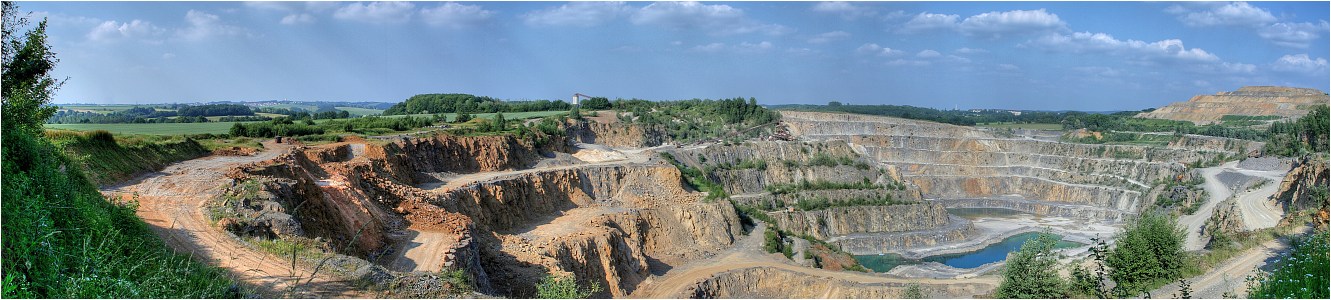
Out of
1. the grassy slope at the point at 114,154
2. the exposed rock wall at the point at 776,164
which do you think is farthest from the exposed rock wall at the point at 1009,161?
the grassy slope at the point at 114,154

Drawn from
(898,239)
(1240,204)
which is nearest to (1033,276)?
(898,239)

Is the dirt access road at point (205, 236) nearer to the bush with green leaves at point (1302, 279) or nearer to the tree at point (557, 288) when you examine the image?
the tree at point (557, 288)

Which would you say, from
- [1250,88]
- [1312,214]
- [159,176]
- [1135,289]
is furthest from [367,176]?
[1250,88]

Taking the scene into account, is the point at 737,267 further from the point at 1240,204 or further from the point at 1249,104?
the point at 1249,104

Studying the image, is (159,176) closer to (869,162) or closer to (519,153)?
(519,153)

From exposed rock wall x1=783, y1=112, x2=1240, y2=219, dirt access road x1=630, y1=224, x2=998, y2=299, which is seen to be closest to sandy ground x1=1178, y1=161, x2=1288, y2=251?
exposed rock wall x1=783, y1=112, x2=1240, y2=219
